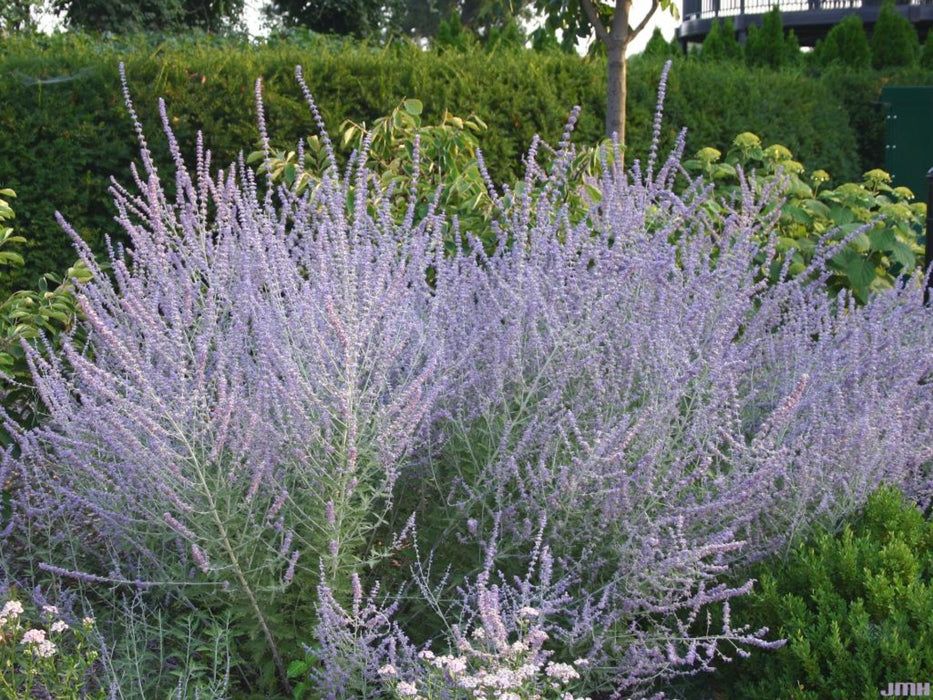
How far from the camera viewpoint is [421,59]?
8.11 metres

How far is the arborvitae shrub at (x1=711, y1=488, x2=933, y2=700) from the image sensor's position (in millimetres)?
2426

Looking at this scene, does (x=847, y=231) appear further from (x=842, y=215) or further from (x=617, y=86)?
(x=617, y=86)

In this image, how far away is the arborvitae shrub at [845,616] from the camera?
2.43 metres

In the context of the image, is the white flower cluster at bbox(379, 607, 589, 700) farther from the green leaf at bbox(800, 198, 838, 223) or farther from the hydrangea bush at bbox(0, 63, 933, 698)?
the green leaf at bbox(800, 198, 838, 223)

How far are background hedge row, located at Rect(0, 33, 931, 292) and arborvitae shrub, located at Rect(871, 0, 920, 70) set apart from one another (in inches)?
298

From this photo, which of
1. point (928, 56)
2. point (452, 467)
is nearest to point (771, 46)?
point (928, 56)

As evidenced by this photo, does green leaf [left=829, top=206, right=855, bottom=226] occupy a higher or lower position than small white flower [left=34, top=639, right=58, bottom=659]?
higher

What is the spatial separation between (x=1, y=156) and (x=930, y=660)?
612cm

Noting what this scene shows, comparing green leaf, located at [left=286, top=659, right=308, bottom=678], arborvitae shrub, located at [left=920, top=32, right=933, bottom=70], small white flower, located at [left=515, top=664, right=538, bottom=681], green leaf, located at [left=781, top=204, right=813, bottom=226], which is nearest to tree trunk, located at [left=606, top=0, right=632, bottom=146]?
green leaf, located at [left=781, top=204, right=813, bottom=226]

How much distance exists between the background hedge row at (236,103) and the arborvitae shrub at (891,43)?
24.8 feet

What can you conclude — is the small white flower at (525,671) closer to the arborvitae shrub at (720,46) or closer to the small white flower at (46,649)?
the small white flower at (46,649)

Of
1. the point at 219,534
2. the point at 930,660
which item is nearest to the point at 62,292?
the point at 219,534

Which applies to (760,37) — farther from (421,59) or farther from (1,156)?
(1,156)

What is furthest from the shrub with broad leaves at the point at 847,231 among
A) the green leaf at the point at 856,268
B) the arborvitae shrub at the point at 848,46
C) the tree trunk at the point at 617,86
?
the arborvitae shrub at the point at 848,46
